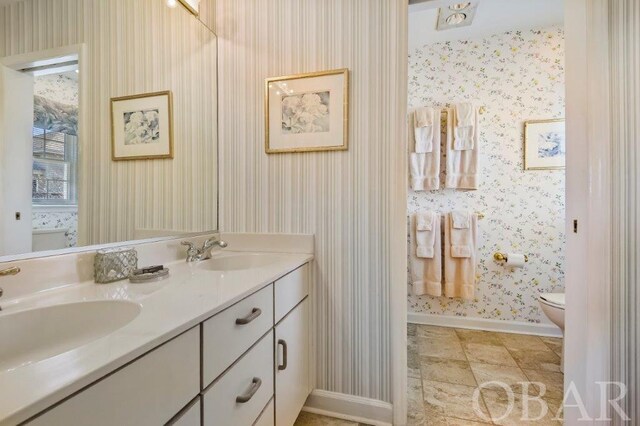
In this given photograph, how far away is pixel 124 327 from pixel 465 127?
2.52m

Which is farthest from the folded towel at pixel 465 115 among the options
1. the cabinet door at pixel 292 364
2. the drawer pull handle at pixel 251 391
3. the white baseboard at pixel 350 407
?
the drawer pull handle at pixel 251 391

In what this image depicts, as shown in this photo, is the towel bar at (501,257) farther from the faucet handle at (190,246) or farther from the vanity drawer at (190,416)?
the vanity drawer at (190,416)

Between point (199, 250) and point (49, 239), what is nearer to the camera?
point (49, 239)

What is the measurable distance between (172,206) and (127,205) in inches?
10.1

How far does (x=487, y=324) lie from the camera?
241 centimetres

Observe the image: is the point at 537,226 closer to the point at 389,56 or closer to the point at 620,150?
the point at 620,150

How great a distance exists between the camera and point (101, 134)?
1030 mm

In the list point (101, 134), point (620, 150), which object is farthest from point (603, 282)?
point (101, 134)

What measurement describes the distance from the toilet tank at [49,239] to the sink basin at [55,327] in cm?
27

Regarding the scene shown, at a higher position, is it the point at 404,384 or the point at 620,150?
the point at 620,150

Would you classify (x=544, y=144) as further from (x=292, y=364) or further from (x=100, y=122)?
(x=100, y=122)

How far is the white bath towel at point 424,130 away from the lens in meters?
2.36

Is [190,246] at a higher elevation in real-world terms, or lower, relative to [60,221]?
lower

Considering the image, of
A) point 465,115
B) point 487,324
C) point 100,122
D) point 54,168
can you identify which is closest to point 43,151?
point 54,168
